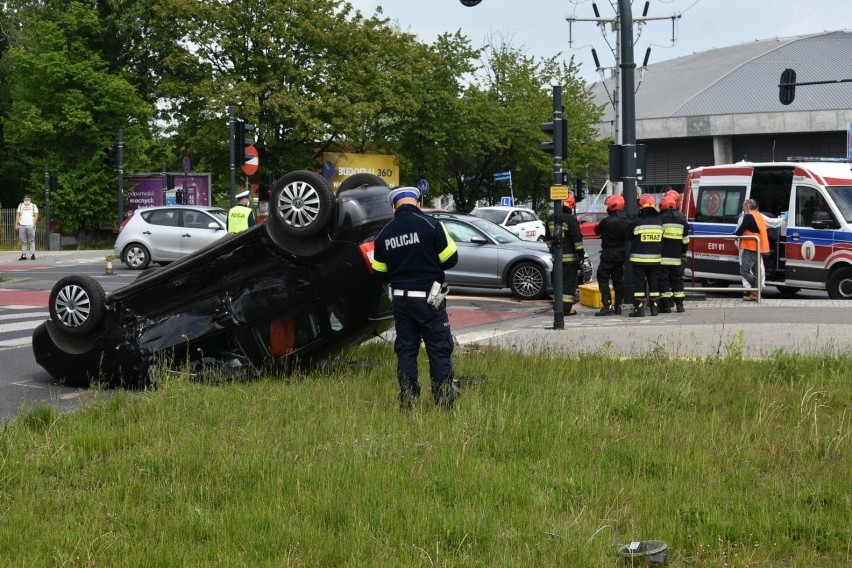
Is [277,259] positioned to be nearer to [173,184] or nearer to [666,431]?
[666,431]

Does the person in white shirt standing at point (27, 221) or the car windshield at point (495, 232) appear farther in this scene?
the person in white shirt standing at point (27, 221)

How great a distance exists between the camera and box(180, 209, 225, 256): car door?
28.7 metres

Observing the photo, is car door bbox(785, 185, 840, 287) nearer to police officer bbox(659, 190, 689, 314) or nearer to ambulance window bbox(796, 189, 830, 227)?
ambulance window bbox(796, 189, 830, 227)

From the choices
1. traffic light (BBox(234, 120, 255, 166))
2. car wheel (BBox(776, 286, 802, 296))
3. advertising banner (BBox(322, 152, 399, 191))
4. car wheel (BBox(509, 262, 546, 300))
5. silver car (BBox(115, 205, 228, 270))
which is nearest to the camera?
car wheel (BBox(509, 262, 546, 300))

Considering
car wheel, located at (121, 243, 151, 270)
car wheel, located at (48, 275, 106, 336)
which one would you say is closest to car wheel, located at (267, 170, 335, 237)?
car wheel, located at (48, 275, 106, 336)

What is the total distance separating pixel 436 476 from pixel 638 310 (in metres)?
11.3

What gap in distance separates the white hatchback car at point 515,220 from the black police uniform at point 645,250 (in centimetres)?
1794

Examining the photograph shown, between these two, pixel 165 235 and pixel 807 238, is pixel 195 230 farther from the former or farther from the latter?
pixel 807 238

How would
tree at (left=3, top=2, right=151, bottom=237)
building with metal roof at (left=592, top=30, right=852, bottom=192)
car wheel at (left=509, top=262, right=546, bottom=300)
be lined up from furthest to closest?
building with metal roof at (left=592, top=30, right=852, bottom=192) → tree at (left=3, top=2, right=151, bottom=237) → car wheel at (left=509, top=262, right=546, bottom=300)

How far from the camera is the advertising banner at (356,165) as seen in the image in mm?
52400

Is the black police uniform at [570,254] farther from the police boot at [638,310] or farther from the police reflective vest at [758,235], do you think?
the police reflective vest at [758,235]

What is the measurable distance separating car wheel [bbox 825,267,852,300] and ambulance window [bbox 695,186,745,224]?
2467 mm

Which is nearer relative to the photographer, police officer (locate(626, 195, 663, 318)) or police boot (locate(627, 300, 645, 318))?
police officer (locate(626, 195, 663, 318))

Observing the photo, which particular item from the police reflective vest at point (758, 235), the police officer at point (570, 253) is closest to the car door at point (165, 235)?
the police officer at point (570, 253)
